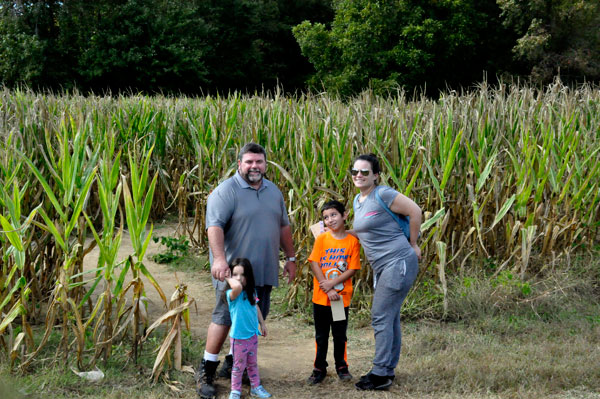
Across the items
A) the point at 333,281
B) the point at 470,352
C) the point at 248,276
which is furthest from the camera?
the point at 470,352

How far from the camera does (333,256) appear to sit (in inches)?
175

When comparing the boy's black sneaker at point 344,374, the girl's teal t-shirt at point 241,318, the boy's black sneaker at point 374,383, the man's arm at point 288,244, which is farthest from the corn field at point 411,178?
the boy's black sneaker at point 374,383

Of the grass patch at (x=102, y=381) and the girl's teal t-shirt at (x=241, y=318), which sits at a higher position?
the girl's teal t-shirt at (x=241, y=318)

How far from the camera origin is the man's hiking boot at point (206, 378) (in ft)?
13.4

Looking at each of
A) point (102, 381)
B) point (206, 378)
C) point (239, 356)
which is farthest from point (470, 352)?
point (102, 381)

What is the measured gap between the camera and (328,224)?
14.5 feet

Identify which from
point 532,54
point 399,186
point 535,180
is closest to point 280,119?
point 399,186

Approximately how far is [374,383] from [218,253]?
1351mm

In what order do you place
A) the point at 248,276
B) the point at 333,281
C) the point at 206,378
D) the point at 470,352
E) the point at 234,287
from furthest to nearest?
the point at 470,352 < the point at 333,281 < the point at 206,378 < the point at 248,276 < the point at 234,287

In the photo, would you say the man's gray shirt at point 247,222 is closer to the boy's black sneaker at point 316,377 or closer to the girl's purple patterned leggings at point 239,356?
the girl's purple patterned leggings at point 239,356

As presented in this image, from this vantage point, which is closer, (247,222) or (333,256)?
(247,222)

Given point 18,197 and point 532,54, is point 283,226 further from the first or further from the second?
point 532,54

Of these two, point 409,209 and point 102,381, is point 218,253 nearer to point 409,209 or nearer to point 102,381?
point 102,381

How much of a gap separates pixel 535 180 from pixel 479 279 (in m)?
1.10
